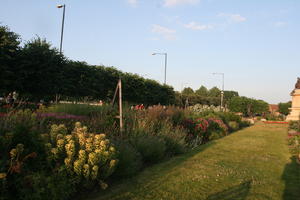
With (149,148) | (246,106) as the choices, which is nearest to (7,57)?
(149,148)

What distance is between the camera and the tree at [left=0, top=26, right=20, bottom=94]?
14.8 metres

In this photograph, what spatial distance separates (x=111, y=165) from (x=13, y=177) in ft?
4.50

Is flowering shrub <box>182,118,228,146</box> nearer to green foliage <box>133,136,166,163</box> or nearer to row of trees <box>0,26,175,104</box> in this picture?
green foliage <box>133,136,166,163</box>

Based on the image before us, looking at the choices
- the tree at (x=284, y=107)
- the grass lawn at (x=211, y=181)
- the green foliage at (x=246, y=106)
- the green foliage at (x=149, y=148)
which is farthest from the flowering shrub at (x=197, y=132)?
the tree at (x=284, y=107)

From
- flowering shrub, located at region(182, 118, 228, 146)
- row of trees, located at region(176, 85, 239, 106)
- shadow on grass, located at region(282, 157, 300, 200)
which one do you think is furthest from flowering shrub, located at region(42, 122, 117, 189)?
row of trees, located at region(176, 85, 239, 106)

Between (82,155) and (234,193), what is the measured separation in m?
2.76

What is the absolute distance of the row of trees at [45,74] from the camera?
15539 mm

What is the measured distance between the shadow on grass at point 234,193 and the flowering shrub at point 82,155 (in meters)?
1.81

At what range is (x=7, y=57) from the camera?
1481 centimetres

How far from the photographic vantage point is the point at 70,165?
147 inches

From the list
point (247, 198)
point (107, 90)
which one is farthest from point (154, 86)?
point (247, 198)

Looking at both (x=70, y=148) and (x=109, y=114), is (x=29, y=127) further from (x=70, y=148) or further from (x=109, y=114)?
(x=109, y=114)

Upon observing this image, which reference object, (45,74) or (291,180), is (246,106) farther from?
(291,180)

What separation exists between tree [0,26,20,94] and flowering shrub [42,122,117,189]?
1251 centimetres
